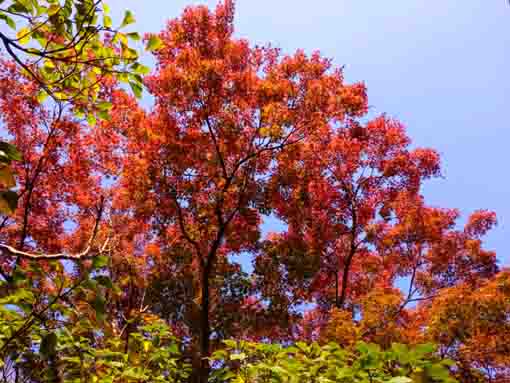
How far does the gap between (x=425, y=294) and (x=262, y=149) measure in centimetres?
809

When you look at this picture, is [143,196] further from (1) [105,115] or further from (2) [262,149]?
(1) [105,115]

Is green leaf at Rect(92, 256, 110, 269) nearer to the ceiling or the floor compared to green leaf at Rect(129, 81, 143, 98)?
nearer to the floor

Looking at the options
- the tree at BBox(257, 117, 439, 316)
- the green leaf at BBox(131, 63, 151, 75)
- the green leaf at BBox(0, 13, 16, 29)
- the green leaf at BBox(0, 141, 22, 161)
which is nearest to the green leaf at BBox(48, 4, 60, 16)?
the green leaf at BBox(0, 13, 16, 29)

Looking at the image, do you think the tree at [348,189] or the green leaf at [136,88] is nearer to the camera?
the green leaf at [136,88]

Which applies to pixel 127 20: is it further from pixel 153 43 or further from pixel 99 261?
pixel 99 261

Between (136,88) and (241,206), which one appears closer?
(136,88)

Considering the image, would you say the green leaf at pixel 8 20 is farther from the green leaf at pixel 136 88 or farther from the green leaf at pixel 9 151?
the green leaf at pixel 9 151

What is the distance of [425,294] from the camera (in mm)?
13305

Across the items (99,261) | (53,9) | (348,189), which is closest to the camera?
(99,261)

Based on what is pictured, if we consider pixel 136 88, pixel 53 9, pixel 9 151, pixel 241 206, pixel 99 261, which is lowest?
pixel 99 261

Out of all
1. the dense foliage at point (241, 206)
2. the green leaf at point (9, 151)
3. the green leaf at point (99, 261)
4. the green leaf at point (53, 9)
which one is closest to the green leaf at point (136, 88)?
the green leaf at point (53, 9)

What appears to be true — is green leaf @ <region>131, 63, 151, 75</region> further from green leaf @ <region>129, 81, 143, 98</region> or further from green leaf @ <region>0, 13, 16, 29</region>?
green leaf @ <region>0, 13, 16, 29</region>

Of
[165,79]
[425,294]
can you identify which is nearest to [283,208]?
[165,79]

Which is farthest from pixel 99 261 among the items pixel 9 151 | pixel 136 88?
pixel 136 88
